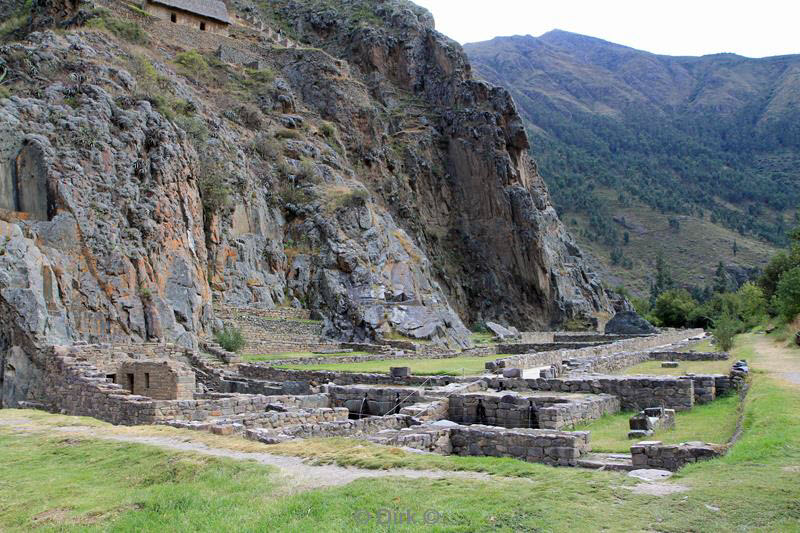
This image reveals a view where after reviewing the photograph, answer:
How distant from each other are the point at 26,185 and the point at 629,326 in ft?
139

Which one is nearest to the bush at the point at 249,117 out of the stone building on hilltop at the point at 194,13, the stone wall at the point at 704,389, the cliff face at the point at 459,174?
the cliff face at the point at 459,174

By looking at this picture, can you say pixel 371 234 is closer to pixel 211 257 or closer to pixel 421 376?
pixel 211 257

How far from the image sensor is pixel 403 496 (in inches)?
327

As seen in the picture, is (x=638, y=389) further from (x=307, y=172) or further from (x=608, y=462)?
(x=307, y=172)

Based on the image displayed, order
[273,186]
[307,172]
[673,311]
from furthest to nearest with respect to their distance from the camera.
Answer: [673,311], [307,172], [273,186]

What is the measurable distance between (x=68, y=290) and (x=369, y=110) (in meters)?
45.4

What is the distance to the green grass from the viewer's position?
12.7m

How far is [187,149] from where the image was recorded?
3994 centimetres

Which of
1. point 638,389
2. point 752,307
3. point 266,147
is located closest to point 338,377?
point 638,389

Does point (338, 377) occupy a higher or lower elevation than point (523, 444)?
lower

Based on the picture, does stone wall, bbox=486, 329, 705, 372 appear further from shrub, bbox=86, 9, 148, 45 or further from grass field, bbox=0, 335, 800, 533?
shrub, bbox=86, 9, 148, 45

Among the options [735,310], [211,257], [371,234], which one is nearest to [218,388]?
[211,257]

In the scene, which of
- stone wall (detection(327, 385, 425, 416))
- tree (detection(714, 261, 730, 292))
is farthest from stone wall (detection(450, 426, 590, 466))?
tree (detection(714, 261, 730, 292))

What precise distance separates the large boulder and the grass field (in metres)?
42.9
